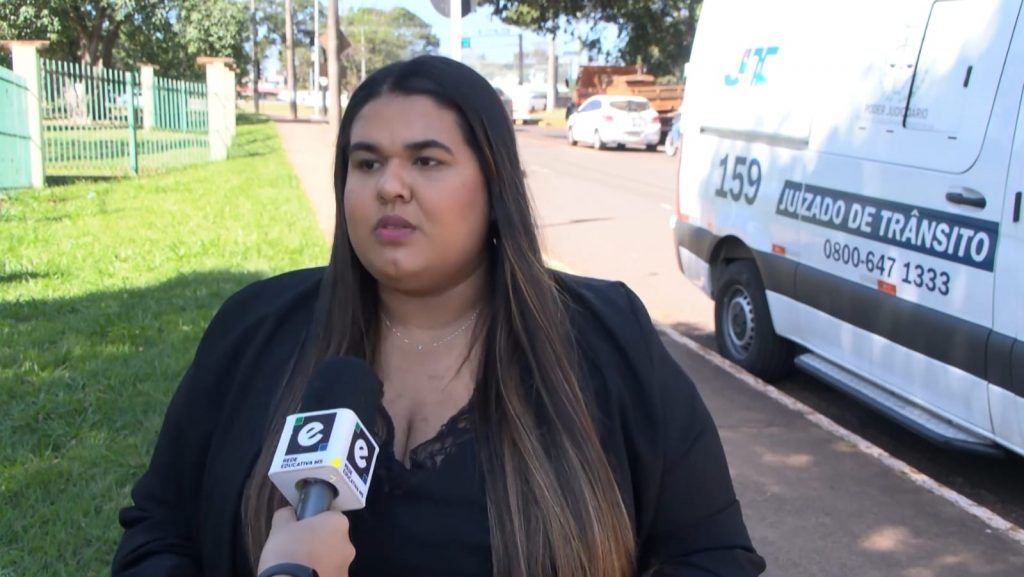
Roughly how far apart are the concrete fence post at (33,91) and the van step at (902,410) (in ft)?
37.9

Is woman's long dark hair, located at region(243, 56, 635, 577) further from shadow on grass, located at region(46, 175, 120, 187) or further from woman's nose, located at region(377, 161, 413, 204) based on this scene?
shadow on grass, located at region(46, 175, 120, 187)

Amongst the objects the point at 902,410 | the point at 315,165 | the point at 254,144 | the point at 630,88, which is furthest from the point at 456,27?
the point at 630,88

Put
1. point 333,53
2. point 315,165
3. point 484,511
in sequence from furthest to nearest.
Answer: point 315,165 < point 333,53 < point 484,511

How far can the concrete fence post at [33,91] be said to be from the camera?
14180 mm

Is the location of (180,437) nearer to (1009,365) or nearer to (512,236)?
(512,236)

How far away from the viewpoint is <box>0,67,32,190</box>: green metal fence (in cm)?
1323

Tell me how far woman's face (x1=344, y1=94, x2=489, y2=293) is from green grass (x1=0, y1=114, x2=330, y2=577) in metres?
2.21

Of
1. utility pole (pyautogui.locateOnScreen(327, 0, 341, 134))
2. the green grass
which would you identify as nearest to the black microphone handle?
the green grass

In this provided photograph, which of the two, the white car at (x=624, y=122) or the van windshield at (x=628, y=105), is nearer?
the white car at (x=624, y=122)

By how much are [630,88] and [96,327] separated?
3094cm

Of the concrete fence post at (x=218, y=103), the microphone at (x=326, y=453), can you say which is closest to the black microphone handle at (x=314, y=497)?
the microphone at (x=326, y=453)

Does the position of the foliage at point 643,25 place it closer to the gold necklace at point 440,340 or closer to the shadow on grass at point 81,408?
the shadow on grass at point 81,408

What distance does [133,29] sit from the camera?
38.9 metres

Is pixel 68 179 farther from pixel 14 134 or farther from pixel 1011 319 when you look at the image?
pixel 1011 319
